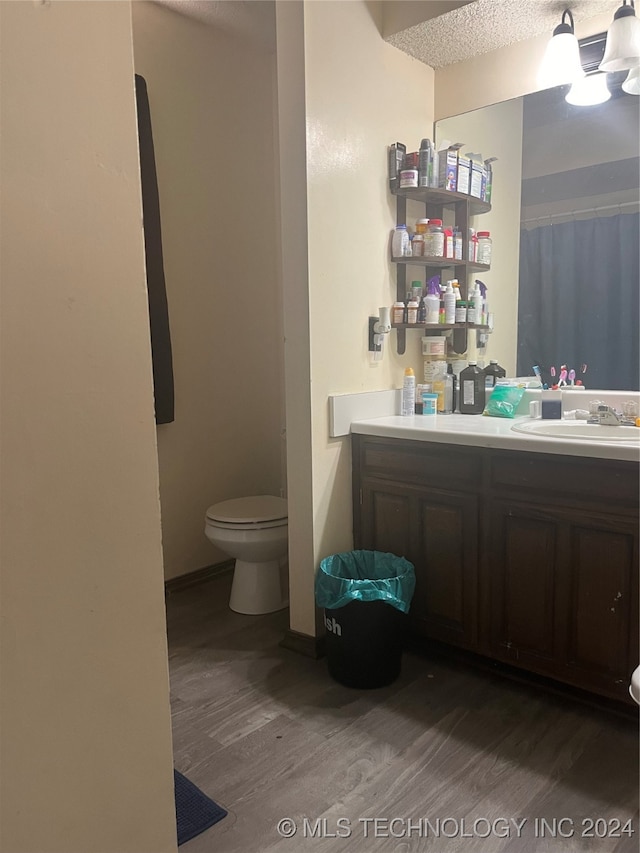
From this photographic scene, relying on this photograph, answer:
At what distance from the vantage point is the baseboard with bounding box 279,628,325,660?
2258 mm

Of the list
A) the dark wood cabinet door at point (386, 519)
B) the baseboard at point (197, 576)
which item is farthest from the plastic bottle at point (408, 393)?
the baseboard at point (197, 576)

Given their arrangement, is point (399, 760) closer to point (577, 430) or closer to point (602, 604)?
point (602, 604)

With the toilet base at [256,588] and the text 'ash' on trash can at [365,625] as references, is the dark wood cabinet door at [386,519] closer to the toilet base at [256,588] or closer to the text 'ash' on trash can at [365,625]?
the text 'ash' on trash can at [365,625]

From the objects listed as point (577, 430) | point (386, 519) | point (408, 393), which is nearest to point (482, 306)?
point (408, 393)

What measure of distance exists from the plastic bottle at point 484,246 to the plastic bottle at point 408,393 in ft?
1.85

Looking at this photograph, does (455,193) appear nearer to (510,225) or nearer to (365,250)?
(510,225)

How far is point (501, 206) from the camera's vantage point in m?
2.52

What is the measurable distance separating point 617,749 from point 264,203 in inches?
106

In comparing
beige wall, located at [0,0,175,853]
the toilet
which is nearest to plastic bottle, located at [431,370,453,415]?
the toilet

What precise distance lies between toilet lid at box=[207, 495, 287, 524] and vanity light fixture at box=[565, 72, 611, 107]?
1.88m

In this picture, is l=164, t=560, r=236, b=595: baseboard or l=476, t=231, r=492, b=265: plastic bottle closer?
l=476, t=231, r=492, b=265: plastic bottle

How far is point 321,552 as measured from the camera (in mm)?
2283

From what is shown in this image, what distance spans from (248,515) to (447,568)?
86cm

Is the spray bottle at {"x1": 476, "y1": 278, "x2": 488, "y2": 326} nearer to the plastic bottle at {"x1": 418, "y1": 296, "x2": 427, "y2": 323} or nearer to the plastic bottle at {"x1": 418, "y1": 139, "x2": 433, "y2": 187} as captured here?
the plastic bottle at {"x1": 418, "y1": 296, "x2": 427, "y2": 323}
